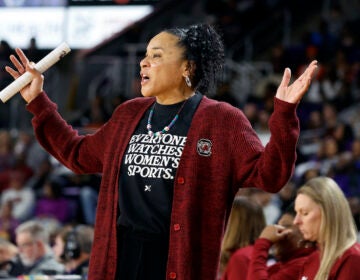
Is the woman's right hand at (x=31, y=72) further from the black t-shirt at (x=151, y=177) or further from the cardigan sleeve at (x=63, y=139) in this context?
the black t-shirt at (x=151, y=177)

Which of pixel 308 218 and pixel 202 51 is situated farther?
pixel 308 218

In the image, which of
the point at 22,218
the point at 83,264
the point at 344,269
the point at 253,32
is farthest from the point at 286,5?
the point at 344,269

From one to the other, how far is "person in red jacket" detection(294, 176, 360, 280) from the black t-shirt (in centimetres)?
93

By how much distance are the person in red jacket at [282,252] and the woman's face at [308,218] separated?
0.55 feet

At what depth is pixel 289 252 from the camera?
15.9ft

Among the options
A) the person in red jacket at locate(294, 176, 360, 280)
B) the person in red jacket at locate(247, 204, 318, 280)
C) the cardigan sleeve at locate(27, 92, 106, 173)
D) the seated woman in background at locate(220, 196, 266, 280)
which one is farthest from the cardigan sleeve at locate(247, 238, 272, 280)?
the cardigan sleeve at locate(27, 92, 106, 173)

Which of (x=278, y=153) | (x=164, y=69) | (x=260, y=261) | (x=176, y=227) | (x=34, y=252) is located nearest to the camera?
(x=278, y=153)

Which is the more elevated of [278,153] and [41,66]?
[41,66]

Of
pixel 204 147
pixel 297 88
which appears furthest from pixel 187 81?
pixel 297 88

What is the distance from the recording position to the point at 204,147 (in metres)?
3.63

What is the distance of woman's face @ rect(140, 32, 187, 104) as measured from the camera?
148 inches

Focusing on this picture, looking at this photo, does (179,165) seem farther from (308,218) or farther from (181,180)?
Answer: (308,218)

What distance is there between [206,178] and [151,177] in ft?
0.63

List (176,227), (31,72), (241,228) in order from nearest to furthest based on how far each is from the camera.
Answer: (176,227)
(31,72)
(241,228)
